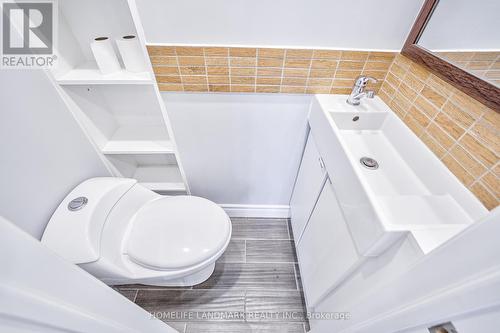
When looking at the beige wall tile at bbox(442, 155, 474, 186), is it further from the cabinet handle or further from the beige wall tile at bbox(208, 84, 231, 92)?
the beige wall tile at bbox(208, 84, 231, 92)

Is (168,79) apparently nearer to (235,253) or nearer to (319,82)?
(319,82)

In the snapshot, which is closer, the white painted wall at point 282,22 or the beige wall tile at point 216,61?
the white painted wall at point 282,22

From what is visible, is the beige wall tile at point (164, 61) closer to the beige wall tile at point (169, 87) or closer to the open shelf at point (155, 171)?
the beige wall tile at point (169, 87)

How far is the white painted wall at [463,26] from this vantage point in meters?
0.61

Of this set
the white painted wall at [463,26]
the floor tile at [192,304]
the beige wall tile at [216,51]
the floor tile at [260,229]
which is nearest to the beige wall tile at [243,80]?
the beige wall tile at [216,51]

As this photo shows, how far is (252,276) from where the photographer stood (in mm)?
1273

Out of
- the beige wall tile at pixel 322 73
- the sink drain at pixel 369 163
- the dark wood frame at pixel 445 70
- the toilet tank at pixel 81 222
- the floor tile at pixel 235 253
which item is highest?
the dark wood frame at pixel 445 70

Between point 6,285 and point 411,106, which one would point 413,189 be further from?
point 6,285

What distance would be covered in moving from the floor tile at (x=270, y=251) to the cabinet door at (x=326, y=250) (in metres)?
0.23

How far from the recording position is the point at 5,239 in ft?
0.78

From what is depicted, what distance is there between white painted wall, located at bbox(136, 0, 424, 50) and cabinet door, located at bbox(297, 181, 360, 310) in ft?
2.08

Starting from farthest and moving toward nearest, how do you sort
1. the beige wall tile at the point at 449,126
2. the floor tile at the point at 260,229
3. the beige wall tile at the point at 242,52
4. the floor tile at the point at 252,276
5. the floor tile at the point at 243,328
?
the floor tile at the point at 260,229, the floor tile at the point at 252,276, the floor tile at the point at 243,328, the beige wall tile at the point at 242,52, the beige wall tile at the point at 449,126

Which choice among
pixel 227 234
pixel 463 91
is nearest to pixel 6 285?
pixel 227 234

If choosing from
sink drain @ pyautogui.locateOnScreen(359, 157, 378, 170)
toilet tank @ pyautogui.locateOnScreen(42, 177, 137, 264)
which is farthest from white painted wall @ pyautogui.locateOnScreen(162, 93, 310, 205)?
toilet tank @ pyautogui.locateOnScreen(42, 177, 137, 264)
